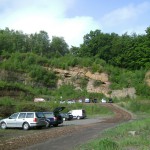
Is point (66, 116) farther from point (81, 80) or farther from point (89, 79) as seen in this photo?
point (89, 79)

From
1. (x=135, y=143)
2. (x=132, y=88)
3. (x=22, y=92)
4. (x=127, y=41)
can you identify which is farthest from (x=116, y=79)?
(x=135, y=143)

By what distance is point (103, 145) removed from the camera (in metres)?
14.3

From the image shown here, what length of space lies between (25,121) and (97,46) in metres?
96.8

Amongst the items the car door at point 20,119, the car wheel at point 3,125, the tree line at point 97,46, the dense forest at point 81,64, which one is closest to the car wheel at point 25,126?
the car door at point 20,119

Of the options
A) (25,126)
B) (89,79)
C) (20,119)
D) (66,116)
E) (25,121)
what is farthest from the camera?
(89,79)

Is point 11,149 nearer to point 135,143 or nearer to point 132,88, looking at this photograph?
point 135,143

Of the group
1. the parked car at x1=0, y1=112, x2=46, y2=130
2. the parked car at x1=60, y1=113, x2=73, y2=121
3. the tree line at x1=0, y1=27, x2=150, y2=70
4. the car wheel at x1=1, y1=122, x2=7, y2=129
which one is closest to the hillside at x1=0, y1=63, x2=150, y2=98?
the tree line at x1=0, y1=27, x2=150, y2=70

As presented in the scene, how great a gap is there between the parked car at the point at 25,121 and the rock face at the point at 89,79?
216 feet

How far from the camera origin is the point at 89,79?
102m

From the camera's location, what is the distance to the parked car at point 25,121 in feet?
98.1

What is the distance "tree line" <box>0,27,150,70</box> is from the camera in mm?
113188

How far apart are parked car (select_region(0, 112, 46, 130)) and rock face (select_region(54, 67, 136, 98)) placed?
6571 centimetres

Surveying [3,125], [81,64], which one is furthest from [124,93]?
[3,125]

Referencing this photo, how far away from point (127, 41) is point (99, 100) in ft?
115
